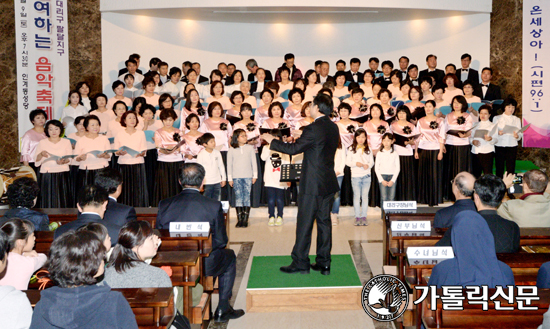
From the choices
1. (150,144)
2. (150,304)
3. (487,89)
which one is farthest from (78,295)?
(487,89)

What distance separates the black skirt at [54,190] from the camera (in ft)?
20.4

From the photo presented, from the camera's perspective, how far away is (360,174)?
630 cm

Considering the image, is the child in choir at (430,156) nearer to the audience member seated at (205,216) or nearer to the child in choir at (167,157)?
the child in choir at (167,157)

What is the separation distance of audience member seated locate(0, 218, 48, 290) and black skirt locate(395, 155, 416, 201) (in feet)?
16.4

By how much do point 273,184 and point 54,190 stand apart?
8.70 ft

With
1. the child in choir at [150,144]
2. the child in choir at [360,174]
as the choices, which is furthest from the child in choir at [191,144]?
the child in choir at [360,174]

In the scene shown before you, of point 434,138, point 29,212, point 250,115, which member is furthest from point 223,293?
point 434,138

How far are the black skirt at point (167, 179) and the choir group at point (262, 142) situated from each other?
0.04ft

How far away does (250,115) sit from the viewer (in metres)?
6.64

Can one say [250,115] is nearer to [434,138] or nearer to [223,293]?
[434,138]

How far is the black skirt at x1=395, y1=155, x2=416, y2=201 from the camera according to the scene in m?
6.73

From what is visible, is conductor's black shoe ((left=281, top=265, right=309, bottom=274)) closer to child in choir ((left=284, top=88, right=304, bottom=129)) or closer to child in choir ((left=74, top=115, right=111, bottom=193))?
child in choir ((left=284, top=88, right=304, bottom=129))

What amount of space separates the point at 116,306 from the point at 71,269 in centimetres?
20

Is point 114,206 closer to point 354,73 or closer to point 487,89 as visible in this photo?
point 354,73
